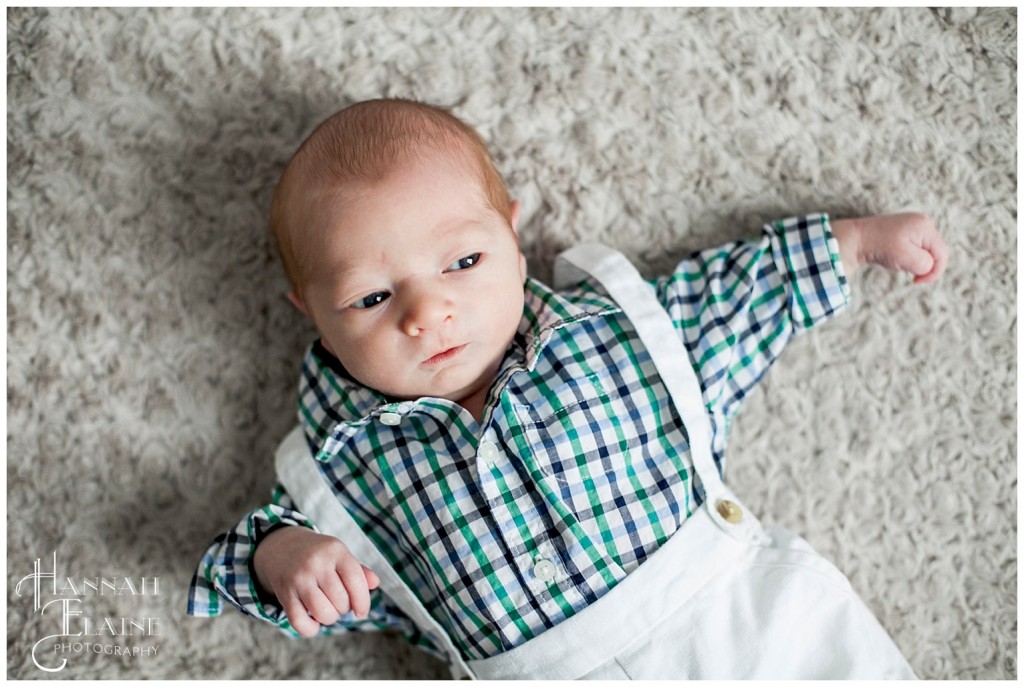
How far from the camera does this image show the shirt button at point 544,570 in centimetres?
116

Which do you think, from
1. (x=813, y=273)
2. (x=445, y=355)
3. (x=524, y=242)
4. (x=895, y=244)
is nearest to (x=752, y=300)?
(x=813, y=273)

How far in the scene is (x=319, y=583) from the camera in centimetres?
115

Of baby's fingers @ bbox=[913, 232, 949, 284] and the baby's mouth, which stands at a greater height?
the baby's mouth

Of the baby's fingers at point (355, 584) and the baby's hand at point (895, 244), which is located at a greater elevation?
the baby's hand at point (895, 244)

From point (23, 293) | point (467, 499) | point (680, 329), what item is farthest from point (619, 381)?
point (23, 293)

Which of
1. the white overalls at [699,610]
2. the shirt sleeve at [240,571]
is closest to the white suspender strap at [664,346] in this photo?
the white overalls at [699,610]

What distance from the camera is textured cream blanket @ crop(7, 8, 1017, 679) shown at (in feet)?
4.45

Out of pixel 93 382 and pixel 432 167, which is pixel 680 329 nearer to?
pixel 432 167

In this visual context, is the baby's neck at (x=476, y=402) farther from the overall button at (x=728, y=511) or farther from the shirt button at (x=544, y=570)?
the overall button at (x=728, y=511)

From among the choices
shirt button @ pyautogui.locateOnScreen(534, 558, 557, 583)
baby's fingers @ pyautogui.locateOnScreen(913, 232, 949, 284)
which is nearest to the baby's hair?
shirt button @ pyautogui.locateOnScreen(534, 558, 557, 583)

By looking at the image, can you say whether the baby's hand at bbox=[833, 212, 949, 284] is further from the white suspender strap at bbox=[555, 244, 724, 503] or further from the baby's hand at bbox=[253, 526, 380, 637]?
the baby's hand at bbox=[253, 526, 380, 637]

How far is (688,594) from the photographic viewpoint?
1188mm

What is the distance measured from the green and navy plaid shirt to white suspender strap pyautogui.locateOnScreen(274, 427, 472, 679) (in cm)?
2

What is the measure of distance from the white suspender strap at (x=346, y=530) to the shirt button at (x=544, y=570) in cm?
18
